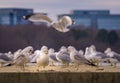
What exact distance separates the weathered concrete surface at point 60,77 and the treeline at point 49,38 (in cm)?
3054

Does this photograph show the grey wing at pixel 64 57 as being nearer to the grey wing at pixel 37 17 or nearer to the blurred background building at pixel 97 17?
the grey wing at pixel 37 17

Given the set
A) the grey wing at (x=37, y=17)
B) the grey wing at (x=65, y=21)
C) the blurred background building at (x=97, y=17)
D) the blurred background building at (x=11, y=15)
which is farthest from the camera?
the blurred background building at (x=97, y=17)

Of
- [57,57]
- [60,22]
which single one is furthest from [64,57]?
[60,22]

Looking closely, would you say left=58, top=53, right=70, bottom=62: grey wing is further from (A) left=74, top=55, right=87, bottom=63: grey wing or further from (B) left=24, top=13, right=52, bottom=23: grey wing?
(B) left=24, top=13, right=52, bottom=23: grey wing

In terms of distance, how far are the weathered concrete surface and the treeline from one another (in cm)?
3054

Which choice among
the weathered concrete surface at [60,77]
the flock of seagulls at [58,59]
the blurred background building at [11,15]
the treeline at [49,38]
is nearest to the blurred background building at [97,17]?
the blurred background building at [11,15]

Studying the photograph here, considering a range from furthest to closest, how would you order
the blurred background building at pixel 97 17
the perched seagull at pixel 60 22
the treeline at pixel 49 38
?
the blurred background building at pixel 97 17
the treeline at pixel 49 38
the perched seagull at pixel 60 22

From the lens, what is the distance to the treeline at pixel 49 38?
51.7 meters

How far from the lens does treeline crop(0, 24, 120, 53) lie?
5166cm

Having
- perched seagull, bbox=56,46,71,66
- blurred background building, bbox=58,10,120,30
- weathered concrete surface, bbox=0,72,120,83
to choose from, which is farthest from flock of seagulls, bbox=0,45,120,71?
blurred background building, bbox=58,10,120,30

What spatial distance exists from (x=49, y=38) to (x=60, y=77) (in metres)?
37.2

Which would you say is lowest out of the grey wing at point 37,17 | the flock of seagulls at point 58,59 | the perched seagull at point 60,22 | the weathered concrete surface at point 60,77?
the weathered concrete surface at point 60,77

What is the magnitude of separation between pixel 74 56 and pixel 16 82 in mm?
3608

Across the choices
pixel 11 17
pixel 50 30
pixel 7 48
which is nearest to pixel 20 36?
pixel 50 30
